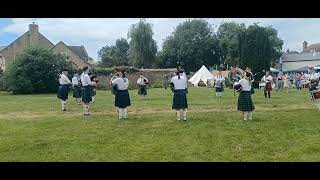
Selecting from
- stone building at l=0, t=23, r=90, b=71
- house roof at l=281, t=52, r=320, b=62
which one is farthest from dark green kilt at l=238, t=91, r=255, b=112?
stone building at l=0, t=23, r=90, b=71

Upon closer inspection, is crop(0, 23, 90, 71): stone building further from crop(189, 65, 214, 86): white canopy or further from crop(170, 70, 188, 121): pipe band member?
crop(170, 70, 188, 121): pipe band member

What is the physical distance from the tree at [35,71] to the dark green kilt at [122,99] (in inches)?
624

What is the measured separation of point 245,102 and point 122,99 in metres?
3.22

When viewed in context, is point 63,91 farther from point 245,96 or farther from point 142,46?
point 142,46

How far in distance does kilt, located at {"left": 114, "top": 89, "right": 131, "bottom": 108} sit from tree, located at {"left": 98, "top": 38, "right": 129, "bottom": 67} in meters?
→ 30.9

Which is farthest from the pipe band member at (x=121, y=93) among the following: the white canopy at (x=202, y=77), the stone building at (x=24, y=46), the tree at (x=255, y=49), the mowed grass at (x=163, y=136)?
the stone building at (x=24, y=46)

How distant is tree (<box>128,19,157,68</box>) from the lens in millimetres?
34656

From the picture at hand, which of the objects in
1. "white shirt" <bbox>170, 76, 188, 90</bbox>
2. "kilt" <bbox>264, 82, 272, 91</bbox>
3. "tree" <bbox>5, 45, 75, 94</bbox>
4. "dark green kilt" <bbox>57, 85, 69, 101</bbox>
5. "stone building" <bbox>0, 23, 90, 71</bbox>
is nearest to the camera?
"white shirt" <bbox>170, 76, 188, 90</bbox>

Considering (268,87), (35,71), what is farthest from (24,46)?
(268,87)

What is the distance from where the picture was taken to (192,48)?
44.3 metres

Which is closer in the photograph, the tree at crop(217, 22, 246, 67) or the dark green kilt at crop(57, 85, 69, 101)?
the dark green kilt at crop(57, 85, 69, 101)

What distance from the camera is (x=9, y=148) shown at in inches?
293

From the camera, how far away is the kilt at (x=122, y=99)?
11.7 meters
